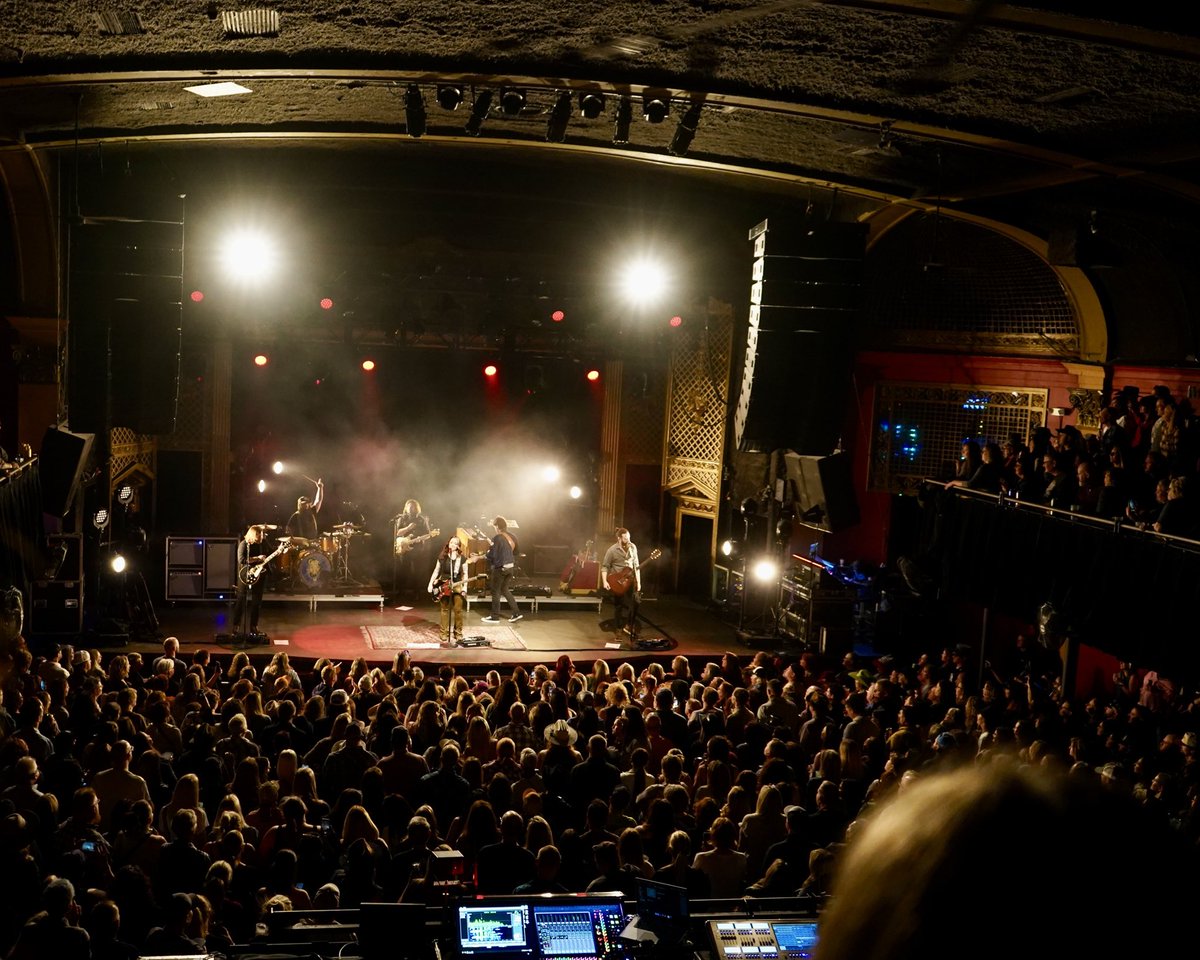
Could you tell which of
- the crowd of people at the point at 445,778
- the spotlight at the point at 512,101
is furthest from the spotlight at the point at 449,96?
the crowd of people at the point at 445,778

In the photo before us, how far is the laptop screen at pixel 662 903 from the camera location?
16.6ft

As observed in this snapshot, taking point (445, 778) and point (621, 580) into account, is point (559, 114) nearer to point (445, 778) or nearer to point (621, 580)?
point (445, 778)

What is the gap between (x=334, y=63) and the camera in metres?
9.13

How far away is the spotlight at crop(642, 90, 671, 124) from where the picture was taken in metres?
9.48

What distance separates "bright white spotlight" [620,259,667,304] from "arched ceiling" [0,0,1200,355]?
2545 mm

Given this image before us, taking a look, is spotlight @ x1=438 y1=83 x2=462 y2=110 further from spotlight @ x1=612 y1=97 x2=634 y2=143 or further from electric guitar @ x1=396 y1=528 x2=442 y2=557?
electric guitar @ x1=396 y1=528 x2=442 y2=557

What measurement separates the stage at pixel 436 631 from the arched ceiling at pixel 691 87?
20.7 feet

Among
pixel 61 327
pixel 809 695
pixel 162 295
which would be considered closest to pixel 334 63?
pixel 162 295

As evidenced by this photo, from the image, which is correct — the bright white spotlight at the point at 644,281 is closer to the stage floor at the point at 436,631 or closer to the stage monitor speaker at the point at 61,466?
the stage floor at the point at 436,631

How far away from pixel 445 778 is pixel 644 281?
36.9ft

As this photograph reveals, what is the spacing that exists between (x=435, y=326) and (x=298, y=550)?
4206 millimetres

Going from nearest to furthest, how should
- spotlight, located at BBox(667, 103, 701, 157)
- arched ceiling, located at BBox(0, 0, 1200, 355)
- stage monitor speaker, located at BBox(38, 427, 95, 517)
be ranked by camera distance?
arched ceiling, located at BBox(0, 0, 1200, 355) < spotlight, located at BBox(667, 103, 701, 157) < stage monitor speaker, located at BBox(38, 427, 95, 517)

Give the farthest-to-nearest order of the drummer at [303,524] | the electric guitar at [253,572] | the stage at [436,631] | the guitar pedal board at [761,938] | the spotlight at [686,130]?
the drummer at [303,524] → the stage at [436,631] → the electric guitar at [253,572] → the spotlight at [686,130] → the guitar pedal board at [761,938]

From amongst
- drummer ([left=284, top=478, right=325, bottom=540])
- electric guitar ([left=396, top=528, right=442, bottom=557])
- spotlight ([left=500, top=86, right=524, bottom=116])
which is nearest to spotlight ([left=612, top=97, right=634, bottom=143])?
spotlight ([left=500, top=86, right=524, bottom=116])
